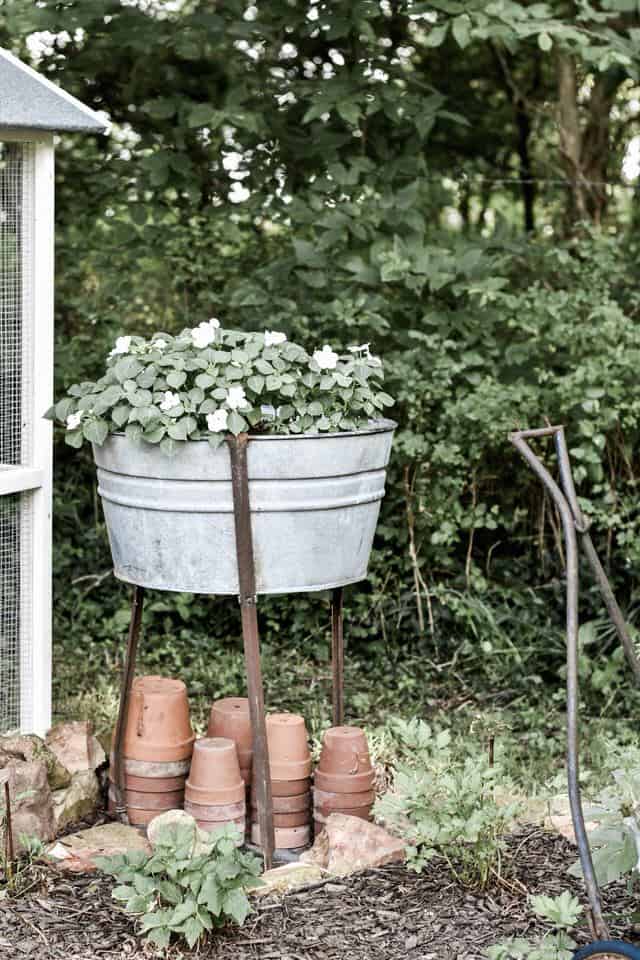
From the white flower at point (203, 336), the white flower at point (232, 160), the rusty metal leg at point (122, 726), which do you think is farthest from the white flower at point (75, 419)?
the white flower at point (232, 160)

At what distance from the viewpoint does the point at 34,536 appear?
3.32 meters

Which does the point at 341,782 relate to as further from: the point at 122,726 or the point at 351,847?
the point at 122,726

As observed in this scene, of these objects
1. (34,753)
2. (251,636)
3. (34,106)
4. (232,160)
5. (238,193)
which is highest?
Result: (34,106)

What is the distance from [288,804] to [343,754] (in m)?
0.20

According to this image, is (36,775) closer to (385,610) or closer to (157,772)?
(157,772)

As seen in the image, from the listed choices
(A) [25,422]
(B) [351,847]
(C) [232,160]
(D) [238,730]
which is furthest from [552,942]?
(C) [232,160]

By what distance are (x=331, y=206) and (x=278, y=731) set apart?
2370 mm

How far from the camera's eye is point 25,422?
10.8ft

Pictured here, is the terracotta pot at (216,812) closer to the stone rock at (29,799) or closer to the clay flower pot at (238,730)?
the clay flower pot at (238,730)

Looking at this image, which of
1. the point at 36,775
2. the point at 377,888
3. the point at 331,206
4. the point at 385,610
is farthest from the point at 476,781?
the point at 331,206

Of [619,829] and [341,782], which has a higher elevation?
[619,829]

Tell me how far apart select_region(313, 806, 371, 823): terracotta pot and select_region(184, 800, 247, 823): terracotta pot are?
0.70ft

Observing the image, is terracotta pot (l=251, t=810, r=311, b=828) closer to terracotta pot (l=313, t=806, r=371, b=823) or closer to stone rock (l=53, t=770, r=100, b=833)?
terracotta pot (l=313, t=806, r=371, b=823)

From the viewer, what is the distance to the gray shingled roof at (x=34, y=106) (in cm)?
301
